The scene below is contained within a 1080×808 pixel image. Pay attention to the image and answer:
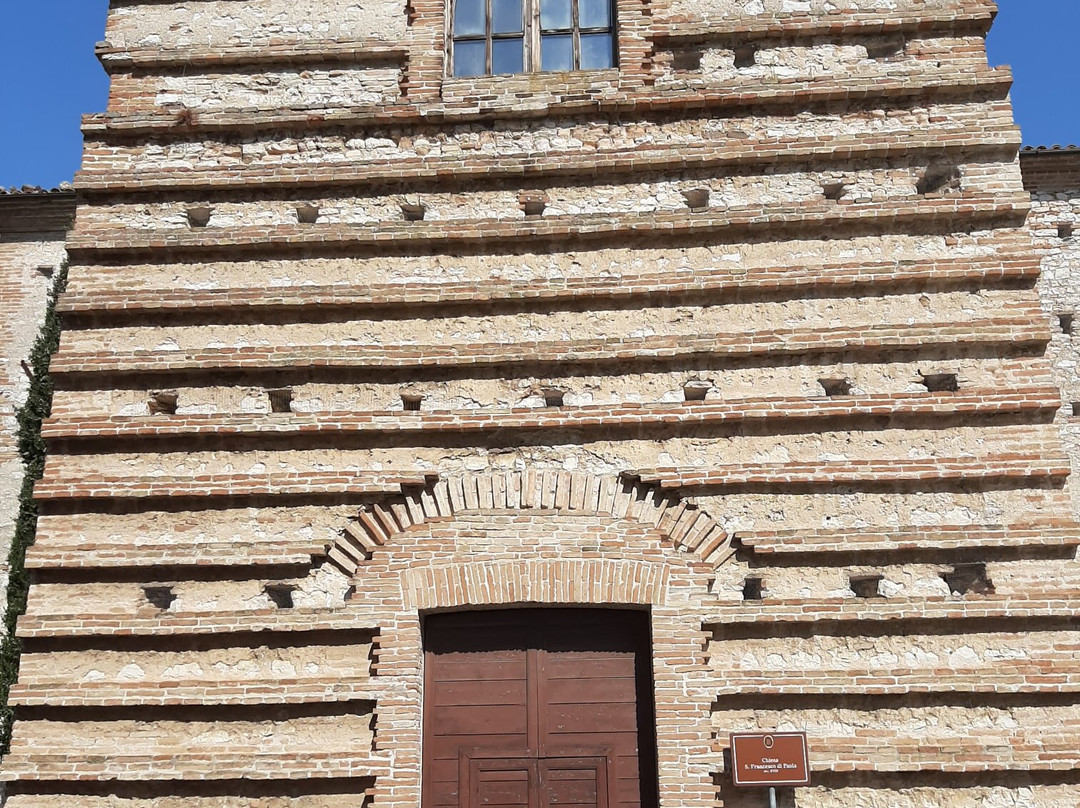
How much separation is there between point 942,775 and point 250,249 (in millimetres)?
5120

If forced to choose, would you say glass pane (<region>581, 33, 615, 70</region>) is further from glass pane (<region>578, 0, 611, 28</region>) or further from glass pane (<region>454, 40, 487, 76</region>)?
glass pane (<region>454, 40, 487, 76</region>)

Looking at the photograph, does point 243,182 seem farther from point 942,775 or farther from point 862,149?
point 942,775

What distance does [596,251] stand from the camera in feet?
21.5

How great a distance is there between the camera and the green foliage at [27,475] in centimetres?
1039

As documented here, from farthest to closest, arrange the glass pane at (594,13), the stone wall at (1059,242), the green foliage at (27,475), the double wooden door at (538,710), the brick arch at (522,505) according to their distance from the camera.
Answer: the stone wall at (1059,242) < the green foliage at (27,475) < the glass pane at (594,13) < the brick arch at (522,505) < the double wooden door at (538,710)

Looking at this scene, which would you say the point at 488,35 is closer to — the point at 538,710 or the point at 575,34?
the point at 575,34

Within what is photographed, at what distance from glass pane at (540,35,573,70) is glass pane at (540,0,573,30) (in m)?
0.10

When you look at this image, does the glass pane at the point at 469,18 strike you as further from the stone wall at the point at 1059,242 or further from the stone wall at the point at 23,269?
the stone wall at the point at 23,269

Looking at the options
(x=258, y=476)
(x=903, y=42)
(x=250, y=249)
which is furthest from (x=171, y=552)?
(x=903, y=42)

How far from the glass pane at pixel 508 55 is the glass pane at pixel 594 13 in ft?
1.56

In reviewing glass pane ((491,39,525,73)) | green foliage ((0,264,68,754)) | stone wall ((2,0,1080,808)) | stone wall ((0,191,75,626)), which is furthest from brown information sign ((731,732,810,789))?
stone wall ((0,191,75,626))

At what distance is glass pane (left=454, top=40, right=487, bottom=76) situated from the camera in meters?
7.26

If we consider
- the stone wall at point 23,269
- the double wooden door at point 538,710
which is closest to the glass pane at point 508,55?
the double wooden door at point 538,710

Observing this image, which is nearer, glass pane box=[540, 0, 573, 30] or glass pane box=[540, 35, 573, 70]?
glass pane box=[540, 35, 573, 70]
